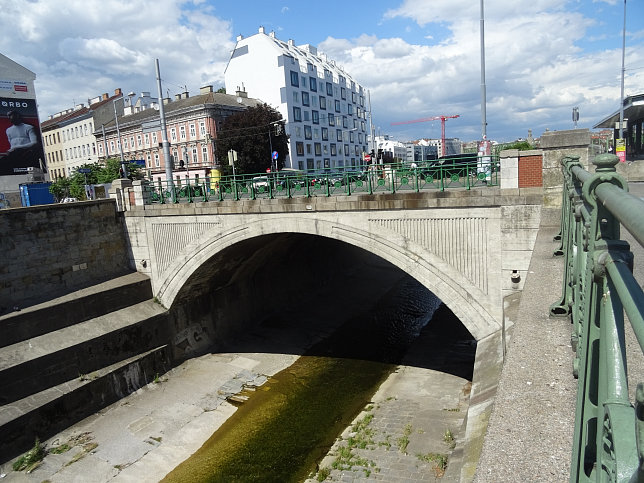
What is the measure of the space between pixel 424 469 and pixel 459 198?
22.3 feet

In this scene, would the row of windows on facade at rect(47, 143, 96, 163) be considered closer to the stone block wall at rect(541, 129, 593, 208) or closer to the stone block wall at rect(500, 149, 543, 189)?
the stone block wall at rect(500, 149, 543, 189)

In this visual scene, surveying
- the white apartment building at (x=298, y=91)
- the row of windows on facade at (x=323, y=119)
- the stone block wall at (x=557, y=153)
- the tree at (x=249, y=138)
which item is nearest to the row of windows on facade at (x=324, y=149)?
the white apartment building at (x=298, y=91)

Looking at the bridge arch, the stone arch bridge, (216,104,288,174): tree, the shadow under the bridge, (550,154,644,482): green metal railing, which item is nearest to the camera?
(550,154,644,482): green metal railing

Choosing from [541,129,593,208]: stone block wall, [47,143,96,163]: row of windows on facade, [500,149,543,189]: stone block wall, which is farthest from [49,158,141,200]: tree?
[541,129,593,208]: stone block wall

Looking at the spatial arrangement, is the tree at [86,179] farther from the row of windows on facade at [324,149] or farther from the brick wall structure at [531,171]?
the brick wall structure at [531,171]

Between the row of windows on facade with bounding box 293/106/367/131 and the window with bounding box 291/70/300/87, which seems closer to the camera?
the window with bounding box 291/70/300/87

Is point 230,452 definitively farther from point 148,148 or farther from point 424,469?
point 148,148

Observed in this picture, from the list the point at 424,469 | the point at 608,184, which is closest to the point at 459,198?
the point at 424,469

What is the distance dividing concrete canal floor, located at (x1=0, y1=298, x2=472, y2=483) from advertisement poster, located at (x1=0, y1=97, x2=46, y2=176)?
86.2 feet

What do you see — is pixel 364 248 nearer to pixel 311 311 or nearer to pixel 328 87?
pixel 311 311

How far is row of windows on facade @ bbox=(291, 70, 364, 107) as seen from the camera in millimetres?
54109

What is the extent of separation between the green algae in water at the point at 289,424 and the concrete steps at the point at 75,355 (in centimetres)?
440

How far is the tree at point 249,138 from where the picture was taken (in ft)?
135

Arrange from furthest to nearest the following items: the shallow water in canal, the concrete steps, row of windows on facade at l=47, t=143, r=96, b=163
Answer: row of windows on facade at l=47, t=143, r=96, b=163
the concrete steps
the shallow water in canal
